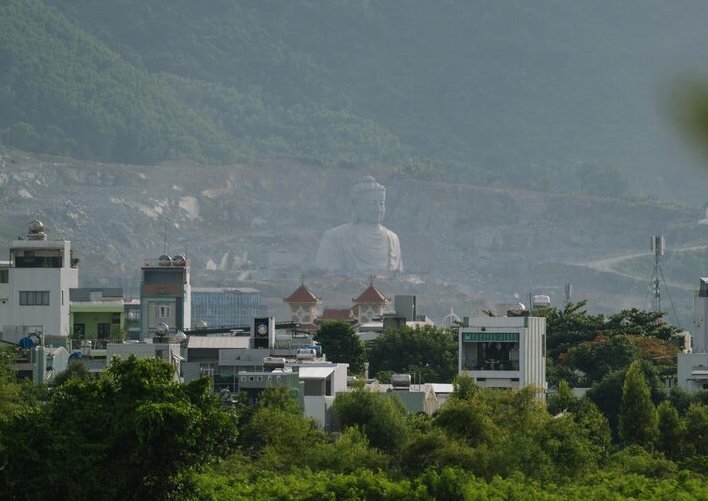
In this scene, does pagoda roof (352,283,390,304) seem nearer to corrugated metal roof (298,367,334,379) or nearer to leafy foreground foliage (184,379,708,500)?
corrugated metal roof (298,367,334,379)

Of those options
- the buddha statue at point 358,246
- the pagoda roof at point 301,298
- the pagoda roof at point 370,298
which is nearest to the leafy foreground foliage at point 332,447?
the pagoda roof at point 370,298

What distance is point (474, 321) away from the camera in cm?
7144

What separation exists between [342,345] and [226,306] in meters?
82.1

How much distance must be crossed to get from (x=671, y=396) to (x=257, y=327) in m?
14.0

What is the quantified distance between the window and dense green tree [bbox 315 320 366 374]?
25.2ft

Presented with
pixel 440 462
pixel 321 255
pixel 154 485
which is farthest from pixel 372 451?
pixel 321 255

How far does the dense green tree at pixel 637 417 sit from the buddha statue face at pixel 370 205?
136 m

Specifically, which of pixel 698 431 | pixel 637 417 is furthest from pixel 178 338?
pixel 698 431

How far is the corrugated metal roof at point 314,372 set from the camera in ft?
197

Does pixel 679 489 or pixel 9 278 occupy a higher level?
pixel 9 278

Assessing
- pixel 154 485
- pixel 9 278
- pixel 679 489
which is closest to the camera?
pixel 154 485

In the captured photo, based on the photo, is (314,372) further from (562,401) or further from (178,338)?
(178,338)

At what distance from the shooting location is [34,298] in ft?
261

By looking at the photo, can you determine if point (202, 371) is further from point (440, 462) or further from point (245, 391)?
point (440, 462)
